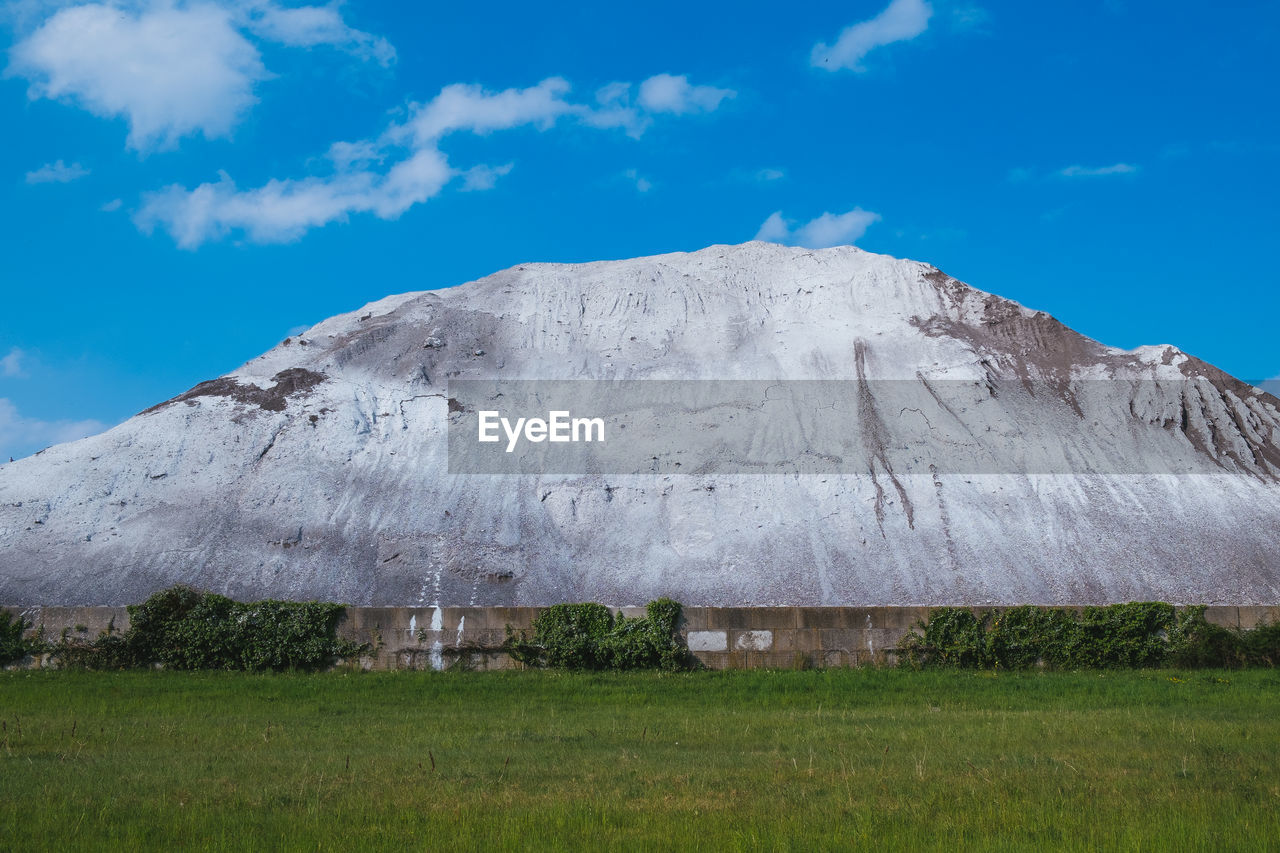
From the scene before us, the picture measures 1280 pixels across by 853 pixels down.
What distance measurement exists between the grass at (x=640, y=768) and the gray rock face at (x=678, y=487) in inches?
664

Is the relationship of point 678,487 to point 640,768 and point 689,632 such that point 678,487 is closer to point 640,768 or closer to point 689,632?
point 689,632

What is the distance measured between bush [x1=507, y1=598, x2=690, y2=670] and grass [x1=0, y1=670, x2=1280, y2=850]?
8.40 feet

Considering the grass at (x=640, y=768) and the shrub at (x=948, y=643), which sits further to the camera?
the shrub at (x=948, y=643)

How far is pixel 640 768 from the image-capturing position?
6.62 metres

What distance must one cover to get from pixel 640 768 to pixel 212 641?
9.82 meters

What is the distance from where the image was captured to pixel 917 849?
466 cm

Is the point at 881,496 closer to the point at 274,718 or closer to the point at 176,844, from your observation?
the point at 274,718

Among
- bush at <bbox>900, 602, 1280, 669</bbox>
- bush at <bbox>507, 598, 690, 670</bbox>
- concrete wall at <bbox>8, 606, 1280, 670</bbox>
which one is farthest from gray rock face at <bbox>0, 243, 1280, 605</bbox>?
bush at <bbox>507, 598, 690, 670</bbox>

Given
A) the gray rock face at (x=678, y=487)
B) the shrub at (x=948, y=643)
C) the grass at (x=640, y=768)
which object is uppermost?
the gray rock face at (x=678, y=487)

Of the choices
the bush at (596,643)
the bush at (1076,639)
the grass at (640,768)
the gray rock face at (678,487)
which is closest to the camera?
the grass at (640,768)

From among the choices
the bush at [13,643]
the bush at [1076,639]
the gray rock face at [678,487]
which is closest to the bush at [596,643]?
the bush at [1076,639]

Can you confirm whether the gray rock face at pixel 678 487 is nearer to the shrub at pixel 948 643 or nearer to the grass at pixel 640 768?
the shrub at pixel 948 643

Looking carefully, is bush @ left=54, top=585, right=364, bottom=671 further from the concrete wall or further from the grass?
the grass

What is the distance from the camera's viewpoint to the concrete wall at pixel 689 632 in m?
14.2
